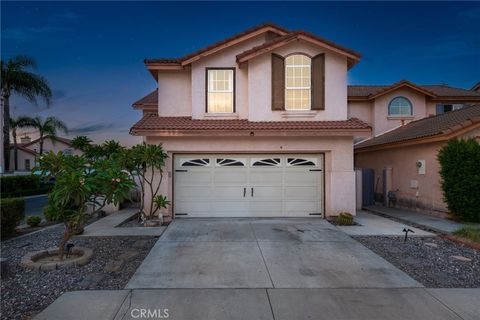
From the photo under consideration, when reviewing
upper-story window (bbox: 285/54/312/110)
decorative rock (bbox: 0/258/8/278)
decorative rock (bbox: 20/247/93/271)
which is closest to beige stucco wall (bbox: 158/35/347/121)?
upper-story window (bbox: 285/54/312/110)

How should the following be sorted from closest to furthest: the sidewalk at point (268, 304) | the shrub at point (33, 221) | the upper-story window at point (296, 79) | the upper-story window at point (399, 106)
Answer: the sidewalk at point (268, 304)
the shrub at point (33, 221)
the upper-story window at point (296, 79)
the upper-story window at point (399, 106)

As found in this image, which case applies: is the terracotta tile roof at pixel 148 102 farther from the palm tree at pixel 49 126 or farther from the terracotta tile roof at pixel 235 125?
the palm tree at pixel 49 126

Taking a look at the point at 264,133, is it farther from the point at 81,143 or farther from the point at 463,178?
the point at 81,143

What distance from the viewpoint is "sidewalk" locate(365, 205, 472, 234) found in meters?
9.69

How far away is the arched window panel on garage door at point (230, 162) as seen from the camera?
448 inches

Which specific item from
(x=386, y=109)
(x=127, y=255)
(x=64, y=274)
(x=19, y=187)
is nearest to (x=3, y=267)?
(x=64, y=274)

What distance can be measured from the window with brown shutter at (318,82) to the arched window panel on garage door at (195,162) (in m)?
4.42

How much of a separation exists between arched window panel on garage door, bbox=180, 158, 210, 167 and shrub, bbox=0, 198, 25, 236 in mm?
5023

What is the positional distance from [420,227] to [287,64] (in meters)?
7.17

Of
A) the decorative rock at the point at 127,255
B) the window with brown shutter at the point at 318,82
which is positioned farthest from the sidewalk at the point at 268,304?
the window with brown shutter at the point at 318,82

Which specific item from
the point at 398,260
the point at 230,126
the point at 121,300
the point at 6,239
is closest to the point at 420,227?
the point at 398,260

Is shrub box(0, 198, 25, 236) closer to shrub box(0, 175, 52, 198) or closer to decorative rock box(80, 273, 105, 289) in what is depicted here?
decorative rock box(80, 273, 105, 289)

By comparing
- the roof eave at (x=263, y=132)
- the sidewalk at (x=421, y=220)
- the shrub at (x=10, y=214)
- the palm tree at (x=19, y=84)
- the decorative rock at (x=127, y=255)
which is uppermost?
the palm tree at (x=19, y=84)

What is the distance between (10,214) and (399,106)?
20.4 meters
